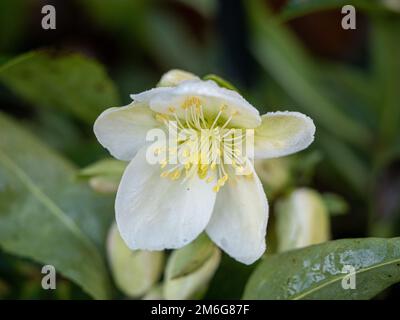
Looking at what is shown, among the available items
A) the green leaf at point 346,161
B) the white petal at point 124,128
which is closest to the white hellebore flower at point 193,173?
the white petal at point 124,128

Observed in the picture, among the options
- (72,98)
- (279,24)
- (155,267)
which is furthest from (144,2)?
(155,267)

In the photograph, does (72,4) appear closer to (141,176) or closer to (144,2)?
(144,2)

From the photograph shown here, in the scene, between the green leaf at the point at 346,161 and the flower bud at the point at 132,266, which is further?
the green leaf at the point at 346,161

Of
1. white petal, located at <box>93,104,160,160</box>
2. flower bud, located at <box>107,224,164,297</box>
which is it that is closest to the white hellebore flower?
white petal, located at <box>93,104,160,160</box>

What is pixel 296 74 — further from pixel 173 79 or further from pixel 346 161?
pixel 173 79

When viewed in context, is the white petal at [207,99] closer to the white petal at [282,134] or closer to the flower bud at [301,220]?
the white petal at [282,134]

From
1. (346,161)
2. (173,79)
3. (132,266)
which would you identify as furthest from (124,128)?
(346,161)
